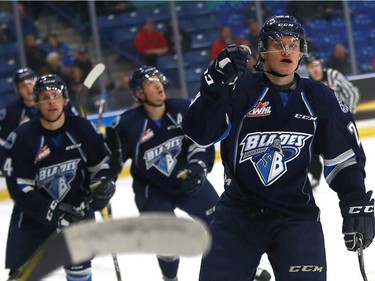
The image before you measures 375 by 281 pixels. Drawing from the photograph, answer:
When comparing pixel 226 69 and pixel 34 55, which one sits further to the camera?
pixel 34 55

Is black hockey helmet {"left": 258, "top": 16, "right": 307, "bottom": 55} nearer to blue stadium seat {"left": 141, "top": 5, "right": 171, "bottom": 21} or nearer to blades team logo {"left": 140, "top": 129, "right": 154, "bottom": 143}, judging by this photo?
blades team logo {"left": 140, "top": 129, "right": 154, "bottom": 143}

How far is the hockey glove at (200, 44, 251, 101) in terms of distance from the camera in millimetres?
2564

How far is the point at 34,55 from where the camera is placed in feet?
27.0

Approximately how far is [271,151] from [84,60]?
5766 mm

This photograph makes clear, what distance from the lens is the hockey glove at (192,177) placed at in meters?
4.21

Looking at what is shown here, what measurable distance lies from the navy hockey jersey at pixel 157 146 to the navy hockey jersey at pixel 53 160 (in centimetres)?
53

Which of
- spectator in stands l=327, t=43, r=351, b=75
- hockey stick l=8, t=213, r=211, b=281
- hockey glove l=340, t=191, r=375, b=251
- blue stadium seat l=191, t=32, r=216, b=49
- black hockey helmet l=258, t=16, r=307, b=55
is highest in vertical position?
black hockey helmet l=258, t=16, r=307, b=55

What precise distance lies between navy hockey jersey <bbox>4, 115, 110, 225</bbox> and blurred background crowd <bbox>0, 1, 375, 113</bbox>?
13.8ft

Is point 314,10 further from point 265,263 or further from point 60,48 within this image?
point 265,263

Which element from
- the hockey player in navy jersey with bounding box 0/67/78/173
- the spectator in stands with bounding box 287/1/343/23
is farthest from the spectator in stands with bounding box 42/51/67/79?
the spectator in stands with bounding box 287/1/343/23

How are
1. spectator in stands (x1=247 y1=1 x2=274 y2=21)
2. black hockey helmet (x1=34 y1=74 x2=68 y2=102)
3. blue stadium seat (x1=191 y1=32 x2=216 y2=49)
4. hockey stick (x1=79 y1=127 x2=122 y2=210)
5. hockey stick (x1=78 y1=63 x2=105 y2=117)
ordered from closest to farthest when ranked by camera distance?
hockey stick (x1=79 y1=127 x2=122 y2=210)
black hockey helmet (x1=34 y1=74 x2=68 y2=102)
hockey stick (x1=78 y1=63 x2=105 y2=117)
blue stadium seat (x1=191 y1=32 x2=216 y2=49)
spectator in stands (x1=247 y1=1 x2=274 y2=21)

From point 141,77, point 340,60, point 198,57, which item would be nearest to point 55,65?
point 198,57

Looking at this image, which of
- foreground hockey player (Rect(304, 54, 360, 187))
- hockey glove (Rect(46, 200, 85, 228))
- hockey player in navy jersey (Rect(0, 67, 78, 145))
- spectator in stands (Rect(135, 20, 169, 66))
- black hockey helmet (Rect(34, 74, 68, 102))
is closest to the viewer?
hockey glove (Rect(46, 200, 85, 228))

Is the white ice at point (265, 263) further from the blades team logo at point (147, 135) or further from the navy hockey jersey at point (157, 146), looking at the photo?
the blades team logo at point (147, 135)
